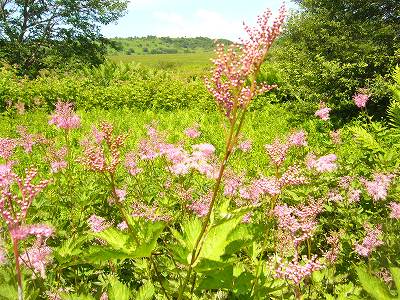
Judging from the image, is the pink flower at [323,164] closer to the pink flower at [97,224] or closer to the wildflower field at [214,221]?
the wildflower field at [214,221]

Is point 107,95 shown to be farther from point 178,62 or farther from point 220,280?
point 178,62

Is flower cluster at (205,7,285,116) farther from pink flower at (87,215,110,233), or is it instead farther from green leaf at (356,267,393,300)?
pink flower at (87,215,110,233)

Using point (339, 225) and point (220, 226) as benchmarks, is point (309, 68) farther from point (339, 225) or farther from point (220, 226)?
point (220, 226)

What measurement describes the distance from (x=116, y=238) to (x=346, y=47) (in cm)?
1148

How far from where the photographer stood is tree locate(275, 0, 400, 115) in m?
11.6

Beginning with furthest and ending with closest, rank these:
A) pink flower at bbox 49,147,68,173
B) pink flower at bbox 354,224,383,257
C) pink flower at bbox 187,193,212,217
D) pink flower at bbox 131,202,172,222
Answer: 1. pink flower at bbox 49,147,68,173
2. pink flower at bbox 187,193,212,217
3. pink flower at bbox 354,224,383,257
4. pink flower at bbox 131,202,172,222

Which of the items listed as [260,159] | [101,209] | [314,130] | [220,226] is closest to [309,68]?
[314,130]

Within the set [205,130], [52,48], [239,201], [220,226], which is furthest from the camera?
[52,48]

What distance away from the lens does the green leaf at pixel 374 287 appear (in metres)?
1.74

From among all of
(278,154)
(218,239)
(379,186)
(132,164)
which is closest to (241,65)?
(218,239)

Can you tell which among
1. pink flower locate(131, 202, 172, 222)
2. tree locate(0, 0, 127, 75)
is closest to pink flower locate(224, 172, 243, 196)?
pink flower locate(131, 202, 172, 222)

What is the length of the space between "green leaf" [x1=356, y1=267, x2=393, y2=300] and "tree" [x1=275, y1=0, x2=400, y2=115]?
9976 millimetres

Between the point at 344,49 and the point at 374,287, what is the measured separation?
37.4 feet

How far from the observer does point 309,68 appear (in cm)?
1256
